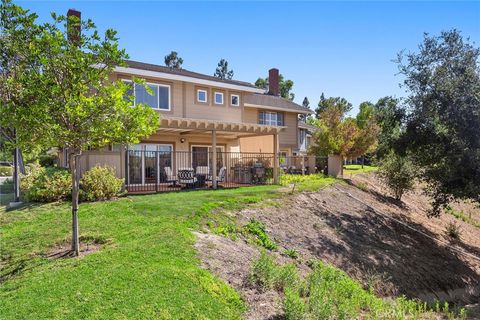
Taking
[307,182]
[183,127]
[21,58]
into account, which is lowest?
[307,182]

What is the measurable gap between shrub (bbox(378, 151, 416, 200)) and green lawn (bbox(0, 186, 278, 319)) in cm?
1356

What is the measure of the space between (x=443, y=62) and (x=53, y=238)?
14507 mm

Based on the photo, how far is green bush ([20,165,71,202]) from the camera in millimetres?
12070

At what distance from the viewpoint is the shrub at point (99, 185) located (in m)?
12.4

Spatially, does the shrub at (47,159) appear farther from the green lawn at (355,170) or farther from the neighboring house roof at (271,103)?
the green lawn at (355,170)

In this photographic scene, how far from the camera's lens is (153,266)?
6352 millimetres

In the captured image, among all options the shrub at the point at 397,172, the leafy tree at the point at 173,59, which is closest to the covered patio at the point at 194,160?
the shrub at the point at 397,172

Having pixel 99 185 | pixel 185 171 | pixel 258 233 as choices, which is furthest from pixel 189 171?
pixel 258 233

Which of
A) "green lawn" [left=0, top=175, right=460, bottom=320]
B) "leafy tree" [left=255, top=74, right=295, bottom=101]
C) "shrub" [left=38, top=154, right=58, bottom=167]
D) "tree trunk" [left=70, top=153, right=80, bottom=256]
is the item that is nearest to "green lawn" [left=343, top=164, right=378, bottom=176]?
"green lawn" [left=0, top=175, right=460, bottom=320]

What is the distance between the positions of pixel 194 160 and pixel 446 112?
43.8 ft

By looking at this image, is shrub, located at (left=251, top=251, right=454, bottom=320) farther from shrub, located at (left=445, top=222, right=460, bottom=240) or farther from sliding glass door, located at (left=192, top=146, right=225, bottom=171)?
sliding glass door, located at (left=192, top=146, right=225, bottom=171)

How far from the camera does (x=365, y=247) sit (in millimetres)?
11906

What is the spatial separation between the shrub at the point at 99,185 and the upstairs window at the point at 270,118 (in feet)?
55.6

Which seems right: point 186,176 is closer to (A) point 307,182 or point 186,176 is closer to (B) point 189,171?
(B) point 189,171
